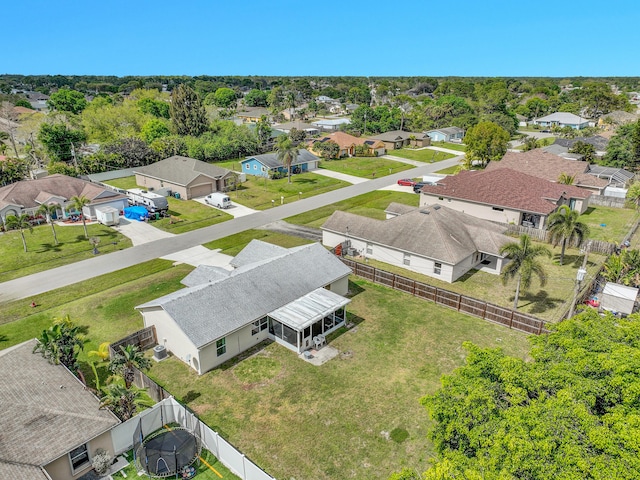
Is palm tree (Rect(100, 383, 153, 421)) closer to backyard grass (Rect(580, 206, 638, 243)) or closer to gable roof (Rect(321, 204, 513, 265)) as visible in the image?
gable roof (Rect(321, 204, 513, 265))

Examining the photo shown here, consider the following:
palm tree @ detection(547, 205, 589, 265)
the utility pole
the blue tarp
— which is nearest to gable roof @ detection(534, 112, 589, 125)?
palm tree @ detection(547, 205, 589, 265)

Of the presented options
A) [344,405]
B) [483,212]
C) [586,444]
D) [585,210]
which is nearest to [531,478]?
[586,444]

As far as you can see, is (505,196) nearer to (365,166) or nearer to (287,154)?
(287,154)

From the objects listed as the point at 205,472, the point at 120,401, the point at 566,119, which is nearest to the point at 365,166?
the point at 120,401

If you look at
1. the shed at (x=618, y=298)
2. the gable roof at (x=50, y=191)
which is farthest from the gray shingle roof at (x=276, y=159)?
the shed at (x=618, y=298)

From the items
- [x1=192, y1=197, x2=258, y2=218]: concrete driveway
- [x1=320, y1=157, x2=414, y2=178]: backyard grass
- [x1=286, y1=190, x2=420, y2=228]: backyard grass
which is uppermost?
[x1=320, y1=157, x2=414, y2=178]: backyard grass

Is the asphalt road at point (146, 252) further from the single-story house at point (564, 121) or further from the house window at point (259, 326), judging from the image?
the single-story house at point (564, 121)

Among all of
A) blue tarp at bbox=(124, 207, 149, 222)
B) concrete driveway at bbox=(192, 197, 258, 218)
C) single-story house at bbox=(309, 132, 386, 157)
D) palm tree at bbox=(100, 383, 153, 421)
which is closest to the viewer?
palm tree at bbox=(100, 383, 153, 421)
